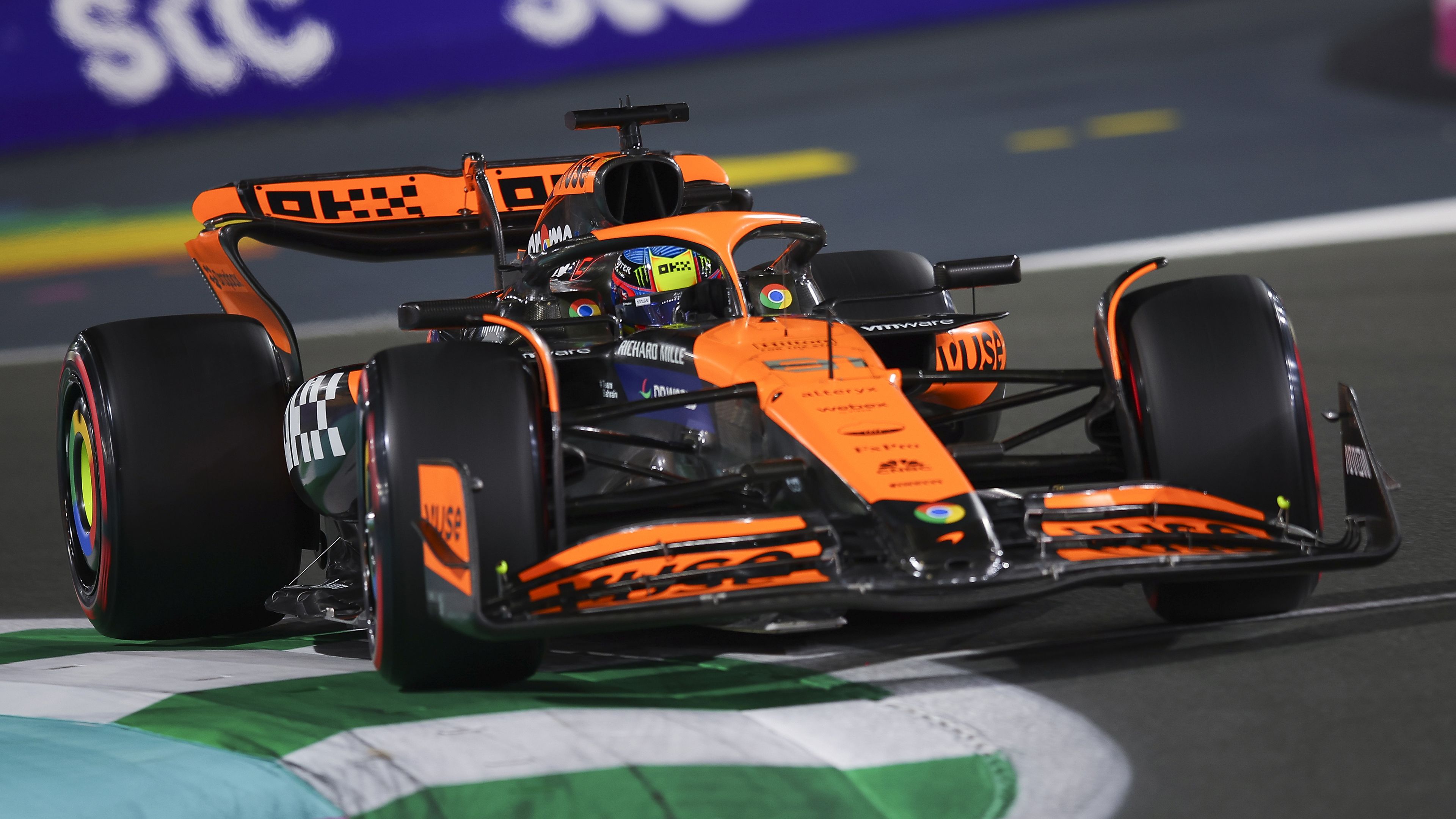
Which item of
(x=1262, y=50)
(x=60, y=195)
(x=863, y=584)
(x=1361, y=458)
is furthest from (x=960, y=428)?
(x=1262, y=50)

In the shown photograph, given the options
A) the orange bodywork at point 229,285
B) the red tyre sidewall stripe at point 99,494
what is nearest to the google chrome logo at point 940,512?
the red tyre sidewall stripe at point 99,494

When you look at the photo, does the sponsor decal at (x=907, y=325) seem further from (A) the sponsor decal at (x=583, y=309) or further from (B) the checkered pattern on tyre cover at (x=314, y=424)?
(B) the checkered pattern on tyre cover at (x=314, y=424)

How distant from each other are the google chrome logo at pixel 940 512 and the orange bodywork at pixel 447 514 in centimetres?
95

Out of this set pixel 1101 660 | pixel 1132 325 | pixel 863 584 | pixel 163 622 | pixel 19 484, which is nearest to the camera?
pixel 863 584

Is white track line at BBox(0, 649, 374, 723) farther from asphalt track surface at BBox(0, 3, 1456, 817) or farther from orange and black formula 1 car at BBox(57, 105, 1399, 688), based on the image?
asphalt track surface at BBox(0, 3, 1456, 817)

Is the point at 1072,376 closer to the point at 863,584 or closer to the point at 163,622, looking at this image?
the point at 863,584

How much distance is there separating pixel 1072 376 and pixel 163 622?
261 cm

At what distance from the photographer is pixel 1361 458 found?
3.94 metres

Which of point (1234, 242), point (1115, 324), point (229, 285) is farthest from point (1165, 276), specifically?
point (1115, 324)

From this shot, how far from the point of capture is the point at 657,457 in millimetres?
4656

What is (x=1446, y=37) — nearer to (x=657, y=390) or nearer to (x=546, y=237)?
(x=546, y=237)

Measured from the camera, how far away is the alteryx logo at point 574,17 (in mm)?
15984

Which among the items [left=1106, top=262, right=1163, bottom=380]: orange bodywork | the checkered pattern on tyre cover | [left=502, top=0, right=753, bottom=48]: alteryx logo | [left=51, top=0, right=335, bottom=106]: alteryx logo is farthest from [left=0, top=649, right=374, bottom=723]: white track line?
[left=502, top=0, right=753, bottom=48]: alteryx logo

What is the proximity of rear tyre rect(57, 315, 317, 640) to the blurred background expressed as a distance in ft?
24.5
